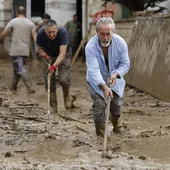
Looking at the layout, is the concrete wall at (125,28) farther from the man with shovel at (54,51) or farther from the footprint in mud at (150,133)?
the footprint in mud at (150,133)

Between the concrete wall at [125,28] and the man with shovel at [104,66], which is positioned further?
the concrete wall at [125,28]

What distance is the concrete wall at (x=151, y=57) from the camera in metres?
11.3

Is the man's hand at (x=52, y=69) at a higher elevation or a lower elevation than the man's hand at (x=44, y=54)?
lower

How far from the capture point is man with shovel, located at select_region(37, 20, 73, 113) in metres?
9.80

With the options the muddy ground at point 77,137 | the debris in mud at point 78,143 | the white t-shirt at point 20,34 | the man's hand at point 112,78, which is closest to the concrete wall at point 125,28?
the white t-shirt at point 20,34

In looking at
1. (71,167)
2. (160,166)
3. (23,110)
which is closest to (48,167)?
(71,167)

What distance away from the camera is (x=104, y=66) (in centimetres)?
754

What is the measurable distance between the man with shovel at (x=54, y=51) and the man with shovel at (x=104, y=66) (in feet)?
7.28

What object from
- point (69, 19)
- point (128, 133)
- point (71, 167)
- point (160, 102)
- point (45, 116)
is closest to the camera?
point (71, 167)

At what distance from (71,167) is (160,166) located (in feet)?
3.19

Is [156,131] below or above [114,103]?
below

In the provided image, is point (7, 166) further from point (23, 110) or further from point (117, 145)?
point (23, 110)

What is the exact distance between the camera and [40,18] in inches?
943

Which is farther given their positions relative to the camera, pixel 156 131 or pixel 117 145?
pixel 156 131
